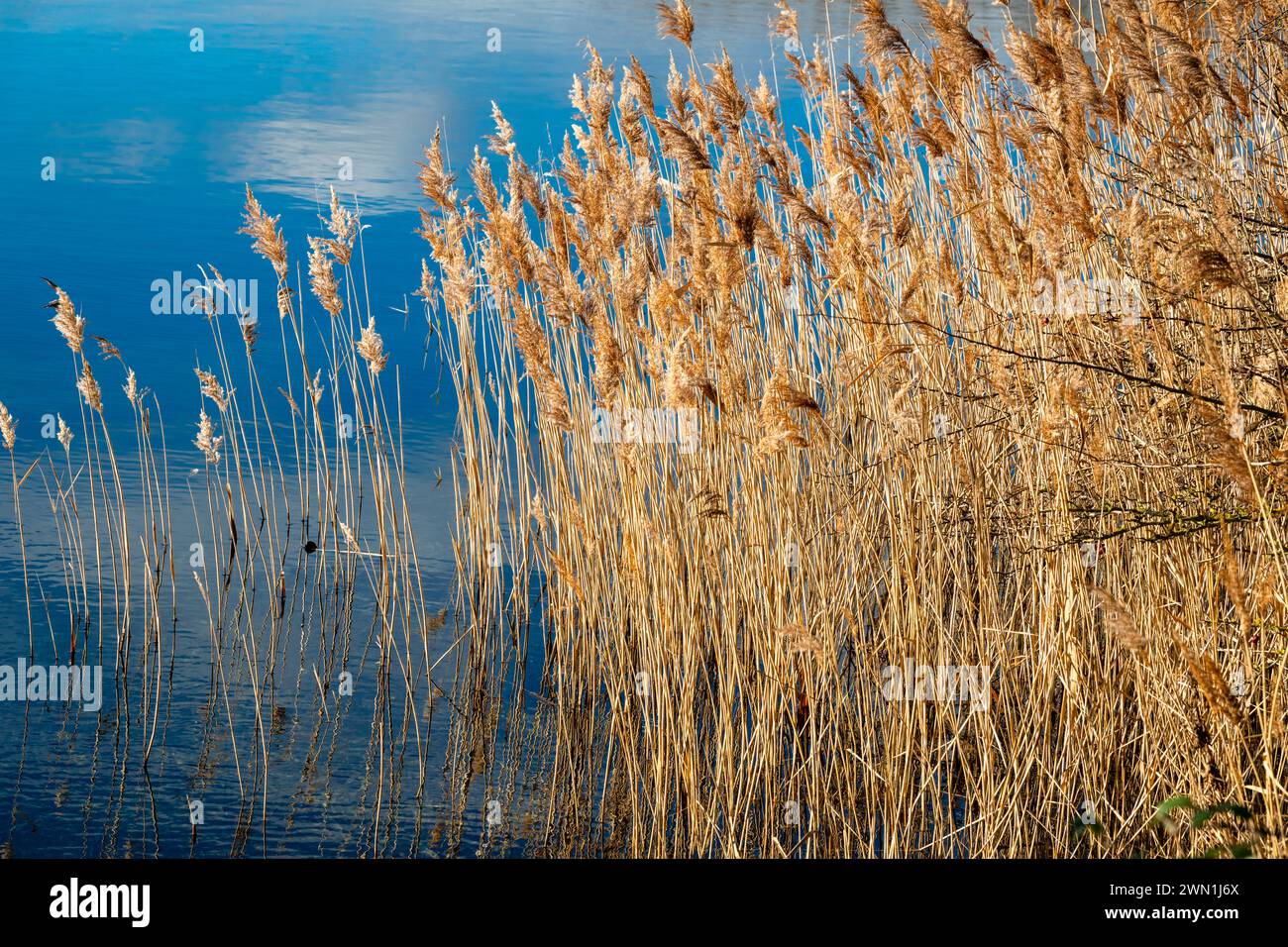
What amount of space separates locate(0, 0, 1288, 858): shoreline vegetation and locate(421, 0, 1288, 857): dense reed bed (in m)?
0.02

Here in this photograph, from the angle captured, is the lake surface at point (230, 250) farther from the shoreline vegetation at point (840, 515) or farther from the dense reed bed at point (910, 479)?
the dense reed bed at point (910, 479)

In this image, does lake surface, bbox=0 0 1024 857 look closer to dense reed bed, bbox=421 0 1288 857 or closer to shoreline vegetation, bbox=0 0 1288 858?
shoreline vegetation, bbox=0 0 1288 858

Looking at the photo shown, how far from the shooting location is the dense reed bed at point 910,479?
259cm

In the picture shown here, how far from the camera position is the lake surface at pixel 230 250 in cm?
286

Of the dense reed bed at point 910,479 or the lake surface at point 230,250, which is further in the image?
the lake surface at point 230,250

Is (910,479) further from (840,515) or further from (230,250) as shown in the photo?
(230,250)

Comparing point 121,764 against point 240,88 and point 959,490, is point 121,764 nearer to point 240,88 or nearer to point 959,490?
point 959,490

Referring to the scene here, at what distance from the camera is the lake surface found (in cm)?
286

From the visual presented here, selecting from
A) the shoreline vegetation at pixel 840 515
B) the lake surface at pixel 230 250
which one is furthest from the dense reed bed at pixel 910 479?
the lake surface at pixel 230 250

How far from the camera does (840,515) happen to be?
3221 millimetres

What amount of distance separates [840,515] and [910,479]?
0.87ft

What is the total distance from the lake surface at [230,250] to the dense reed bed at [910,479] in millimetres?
448

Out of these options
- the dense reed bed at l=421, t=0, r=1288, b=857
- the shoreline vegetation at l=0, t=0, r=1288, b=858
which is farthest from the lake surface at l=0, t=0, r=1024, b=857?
the dense reed bed at l=421, t=0, r=1288, b=857
